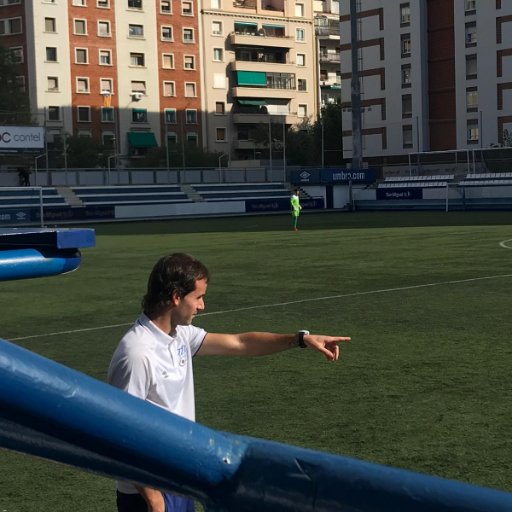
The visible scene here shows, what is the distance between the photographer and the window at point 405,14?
7981cm

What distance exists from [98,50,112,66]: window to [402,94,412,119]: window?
28.2m

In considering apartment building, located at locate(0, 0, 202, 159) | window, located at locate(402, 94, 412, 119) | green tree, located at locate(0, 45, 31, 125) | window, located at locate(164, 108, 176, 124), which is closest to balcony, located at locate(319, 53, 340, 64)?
apartment building, located at locate(0, 0, 202, 159)

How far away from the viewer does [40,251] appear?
4836mm

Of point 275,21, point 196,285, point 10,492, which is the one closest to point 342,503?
point 196,285

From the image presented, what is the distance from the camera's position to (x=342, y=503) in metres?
1.25

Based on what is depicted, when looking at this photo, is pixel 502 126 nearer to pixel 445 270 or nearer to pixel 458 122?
pixel 458 122

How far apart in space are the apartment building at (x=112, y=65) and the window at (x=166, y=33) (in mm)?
94

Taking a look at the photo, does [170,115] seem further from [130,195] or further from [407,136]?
[130,195]

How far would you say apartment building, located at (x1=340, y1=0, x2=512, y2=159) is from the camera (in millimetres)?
75062

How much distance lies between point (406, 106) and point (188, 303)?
78.6m

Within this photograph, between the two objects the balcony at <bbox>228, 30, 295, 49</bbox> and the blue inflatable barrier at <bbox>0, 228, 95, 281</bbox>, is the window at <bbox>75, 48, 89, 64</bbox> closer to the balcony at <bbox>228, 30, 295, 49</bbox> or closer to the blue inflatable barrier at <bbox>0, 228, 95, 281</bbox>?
the balcony at <bbox>228, 30, 295, 49</bbox>

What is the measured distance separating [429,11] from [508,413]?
75.1 metres

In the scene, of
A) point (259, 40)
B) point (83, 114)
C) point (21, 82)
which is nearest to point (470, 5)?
point (259, 40)

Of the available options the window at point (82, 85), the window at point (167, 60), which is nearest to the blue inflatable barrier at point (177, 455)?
the window at point (82, 85)
